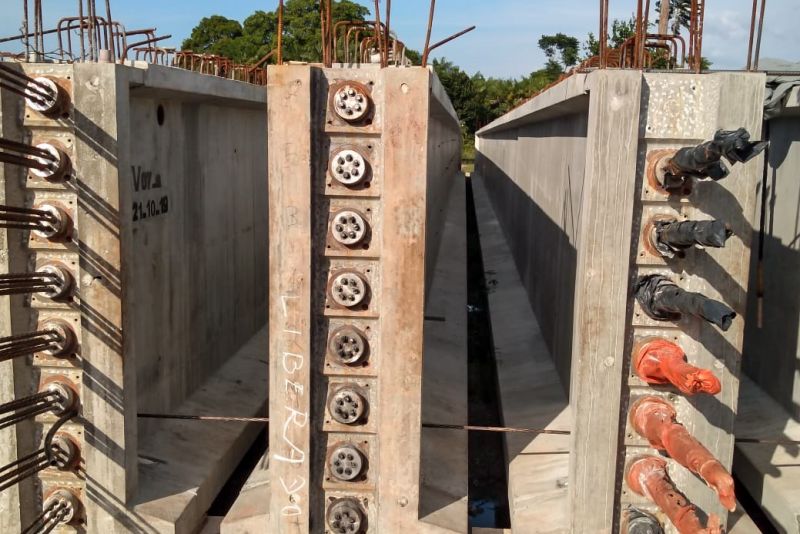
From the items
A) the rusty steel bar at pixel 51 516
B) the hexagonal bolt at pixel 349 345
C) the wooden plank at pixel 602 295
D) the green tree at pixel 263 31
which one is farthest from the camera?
the green tree at pixel 263 31

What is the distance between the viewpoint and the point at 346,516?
6625mm

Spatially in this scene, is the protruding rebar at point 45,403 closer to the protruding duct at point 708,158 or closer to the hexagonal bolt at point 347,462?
the hexagonal bolt at point 347,462

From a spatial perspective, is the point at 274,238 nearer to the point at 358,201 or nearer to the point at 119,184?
the point at 358,201

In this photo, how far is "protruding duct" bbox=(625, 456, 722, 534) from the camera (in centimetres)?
557

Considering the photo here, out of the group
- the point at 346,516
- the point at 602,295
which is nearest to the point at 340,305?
the point at 346,516

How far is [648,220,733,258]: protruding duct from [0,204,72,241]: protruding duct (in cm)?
475

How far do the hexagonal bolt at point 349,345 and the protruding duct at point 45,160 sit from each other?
2610 mm

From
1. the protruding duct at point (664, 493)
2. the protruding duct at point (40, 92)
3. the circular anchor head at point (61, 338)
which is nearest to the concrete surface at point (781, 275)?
the protruding duct at point (664, 493)

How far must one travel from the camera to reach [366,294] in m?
6.41

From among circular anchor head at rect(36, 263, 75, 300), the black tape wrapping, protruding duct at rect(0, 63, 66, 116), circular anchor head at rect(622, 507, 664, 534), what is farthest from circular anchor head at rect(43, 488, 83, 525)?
the black tape wrapping

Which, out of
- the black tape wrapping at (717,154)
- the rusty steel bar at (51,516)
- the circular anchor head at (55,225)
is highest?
the black tape wrapping at (717,154)

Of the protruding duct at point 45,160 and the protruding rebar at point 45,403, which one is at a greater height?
the protruding duct at point 45,160

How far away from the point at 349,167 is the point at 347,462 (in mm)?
2441

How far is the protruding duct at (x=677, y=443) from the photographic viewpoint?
5145mm
